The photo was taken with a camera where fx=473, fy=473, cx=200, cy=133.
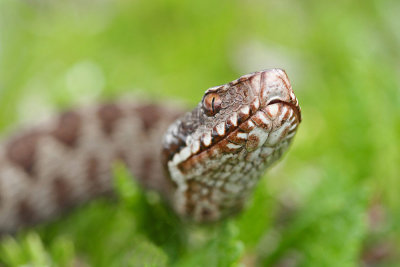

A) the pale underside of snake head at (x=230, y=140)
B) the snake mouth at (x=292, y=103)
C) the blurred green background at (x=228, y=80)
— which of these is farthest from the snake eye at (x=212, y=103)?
the blurred green background at (x=228, y=80)

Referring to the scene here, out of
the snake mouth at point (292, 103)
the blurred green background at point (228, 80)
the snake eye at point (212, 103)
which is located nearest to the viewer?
the snake mouth at point (292, 103)

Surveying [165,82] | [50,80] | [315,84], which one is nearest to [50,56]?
[50,80]

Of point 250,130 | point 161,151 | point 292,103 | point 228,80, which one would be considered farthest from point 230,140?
point 228,80

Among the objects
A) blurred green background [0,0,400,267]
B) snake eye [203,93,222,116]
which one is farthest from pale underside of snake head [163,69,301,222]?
blurred green background [0,0,400,267]

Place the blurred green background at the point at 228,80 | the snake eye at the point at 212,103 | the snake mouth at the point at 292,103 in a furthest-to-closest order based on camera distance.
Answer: the blurred green background at the point at 228,80 → the snake eye at the point at 212,103 → the snake mouth at the point at 292,103

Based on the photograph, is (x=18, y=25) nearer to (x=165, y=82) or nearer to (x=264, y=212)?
(x=165, y=82)

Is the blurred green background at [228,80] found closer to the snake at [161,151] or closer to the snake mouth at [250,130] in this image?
the snake at [161,151]

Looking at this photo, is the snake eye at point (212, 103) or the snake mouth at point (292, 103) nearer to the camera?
the snake mouth at point (292, 103)

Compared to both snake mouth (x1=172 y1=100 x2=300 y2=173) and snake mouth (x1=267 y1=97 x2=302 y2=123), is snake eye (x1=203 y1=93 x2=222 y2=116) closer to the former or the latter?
snake mouth (x1=172 y1=100 x2=300 y2=173)
